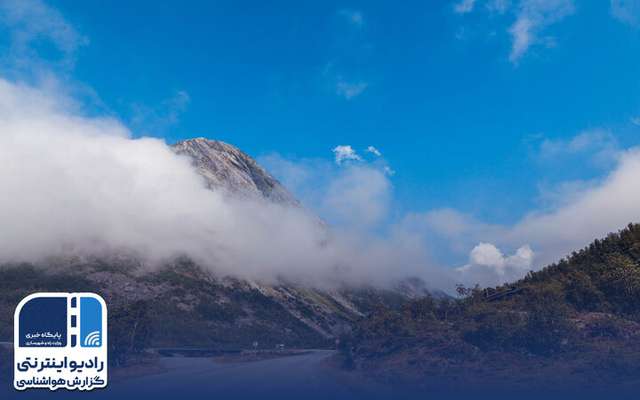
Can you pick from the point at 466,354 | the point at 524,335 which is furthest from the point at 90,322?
the point at 524,335

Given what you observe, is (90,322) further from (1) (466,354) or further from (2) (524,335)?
(2) (524,335)

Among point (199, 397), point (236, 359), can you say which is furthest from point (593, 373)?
point (236, 359)

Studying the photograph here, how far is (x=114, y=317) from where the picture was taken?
394 ft

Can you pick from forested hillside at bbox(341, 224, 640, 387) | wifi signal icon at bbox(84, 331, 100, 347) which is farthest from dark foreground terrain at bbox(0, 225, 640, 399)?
wifi signal icon at bbox(84, 331, 100, 347)

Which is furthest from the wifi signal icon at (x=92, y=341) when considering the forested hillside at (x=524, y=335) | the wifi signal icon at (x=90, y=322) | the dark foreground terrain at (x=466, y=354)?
the forested hillside at (x=524, y=335)

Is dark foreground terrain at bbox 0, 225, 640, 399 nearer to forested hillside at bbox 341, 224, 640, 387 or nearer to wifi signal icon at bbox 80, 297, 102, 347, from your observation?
forested hillside at bbox 341, 224, 640, 387

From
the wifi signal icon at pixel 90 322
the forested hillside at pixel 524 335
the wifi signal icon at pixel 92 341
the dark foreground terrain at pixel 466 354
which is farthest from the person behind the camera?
the forested hillside at pixel 524 335

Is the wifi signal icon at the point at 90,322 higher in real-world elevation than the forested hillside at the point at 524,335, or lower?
higher

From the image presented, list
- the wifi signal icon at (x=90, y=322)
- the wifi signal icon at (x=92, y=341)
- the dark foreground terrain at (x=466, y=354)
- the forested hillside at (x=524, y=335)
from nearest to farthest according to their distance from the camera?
the wifi signal icon at (x=92, y=341)
the wifi signal icon at (x=90, y=322)
the dark foreground terrain at (x=466, y=354)
the forested hillside at (x=524, y=335)

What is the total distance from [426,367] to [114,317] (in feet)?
244

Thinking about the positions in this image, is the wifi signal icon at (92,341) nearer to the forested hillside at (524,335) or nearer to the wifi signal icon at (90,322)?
the wifi signal icon at (90,322)

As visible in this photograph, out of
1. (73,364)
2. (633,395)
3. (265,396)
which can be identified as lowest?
(633,395)

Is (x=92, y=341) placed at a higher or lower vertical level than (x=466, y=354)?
higher

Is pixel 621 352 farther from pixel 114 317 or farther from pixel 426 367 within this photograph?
pixel 114 317
